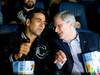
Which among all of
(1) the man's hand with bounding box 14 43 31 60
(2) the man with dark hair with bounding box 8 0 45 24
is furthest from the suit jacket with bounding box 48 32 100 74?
(2) the man with dark hair with bounding box 8 0 45 24

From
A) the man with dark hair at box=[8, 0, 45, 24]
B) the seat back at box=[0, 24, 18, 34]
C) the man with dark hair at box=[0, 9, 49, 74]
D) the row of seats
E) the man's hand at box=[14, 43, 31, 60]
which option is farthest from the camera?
the row of seats

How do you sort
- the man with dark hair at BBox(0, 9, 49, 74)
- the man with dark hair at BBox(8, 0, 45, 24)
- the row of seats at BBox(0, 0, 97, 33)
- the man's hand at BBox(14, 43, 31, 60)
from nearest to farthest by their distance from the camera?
the man's hand at BBox(14, 43, 31, 60)
the man with dark hair at BBox(0, 9, 49, 74)
the man with dark hair at BBox(8, 0, 45, 24)
the row of seats at BBox(0, 0, 97, 33)

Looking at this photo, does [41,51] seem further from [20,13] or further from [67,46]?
[20,13]

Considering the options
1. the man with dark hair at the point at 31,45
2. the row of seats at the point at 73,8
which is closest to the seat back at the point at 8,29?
the man with dark hair at the point at 31,45

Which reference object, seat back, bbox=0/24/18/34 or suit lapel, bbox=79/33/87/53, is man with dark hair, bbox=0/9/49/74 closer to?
seat back, bbox=0/24/18/34

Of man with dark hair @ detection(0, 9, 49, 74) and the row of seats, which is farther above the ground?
the row of seats

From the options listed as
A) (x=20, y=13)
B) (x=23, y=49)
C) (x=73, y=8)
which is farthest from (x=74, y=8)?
(x=23, y=49)

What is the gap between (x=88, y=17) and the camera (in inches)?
74.4

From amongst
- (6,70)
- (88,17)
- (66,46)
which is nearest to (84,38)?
(66,46)

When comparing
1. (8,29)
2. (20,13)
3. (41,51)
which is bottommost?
(41,51)

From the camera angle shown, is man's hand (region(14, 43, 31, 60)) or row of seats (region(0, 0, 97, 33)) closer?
man's hand (region(14, 43, 31, 60))

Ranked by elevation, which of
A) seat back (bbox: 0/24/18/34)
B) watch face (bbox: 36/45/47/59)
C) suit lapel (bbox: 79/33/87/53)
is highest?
seat back (bbox: 0/24/18/34)

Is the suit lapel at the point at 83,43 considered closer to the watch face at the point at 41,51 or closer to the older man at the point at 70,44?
the older man at the point at 70,44

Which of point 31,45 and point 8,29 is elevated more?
point 8,29
